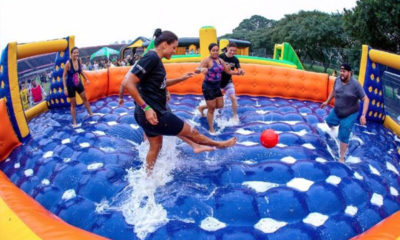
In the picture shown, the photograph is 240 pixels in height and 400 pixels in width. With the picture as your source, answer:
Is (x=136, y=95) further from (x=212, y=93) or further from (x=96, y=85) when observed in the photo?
(x=96, y=85)

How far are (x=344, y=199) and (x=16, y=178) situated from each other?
3.59 m

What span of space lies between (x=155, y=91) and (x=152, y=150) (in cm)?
62

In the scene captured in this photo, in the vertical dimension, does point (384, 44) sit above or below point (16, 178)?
above

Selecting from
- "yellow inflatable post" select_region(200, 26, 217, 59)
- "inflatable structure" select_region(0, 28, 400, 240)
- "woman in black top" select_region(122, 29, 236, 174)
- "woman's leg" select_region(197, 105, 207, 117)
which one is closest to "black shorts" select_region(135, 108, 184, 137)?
"woman in black top" select_region(122, 29, 236, 174)

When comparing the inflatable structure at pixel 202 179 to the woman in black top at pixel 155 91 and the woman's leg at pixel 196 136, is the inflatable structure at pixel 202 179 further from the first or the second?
the woman in black top at pixel 155 91

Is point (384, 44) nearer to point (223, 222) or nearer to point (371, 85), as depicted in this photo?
point (371, 85)

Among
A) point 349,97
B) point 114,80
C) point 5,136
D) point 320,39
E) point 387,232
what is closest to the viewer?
point 387,232

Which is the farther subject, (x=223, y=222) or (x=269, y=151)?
(x=269, y=151)

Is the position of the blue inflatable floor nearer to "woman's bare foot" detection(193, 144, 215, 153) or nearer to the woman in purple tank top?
"woman's bare foot" detection(193, 144, 215, 153)

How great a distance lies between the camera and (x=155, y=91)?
2936 mm

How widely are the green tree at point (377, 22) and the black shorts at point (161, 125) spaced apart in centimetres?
1414

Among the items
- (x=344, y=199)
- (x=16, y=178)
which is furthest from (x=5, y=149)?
(x=344, y=199)

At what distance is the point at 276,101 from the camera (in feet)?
20.7

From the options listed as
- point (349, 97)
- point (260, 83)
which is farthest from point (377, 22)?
point (349, 97)
